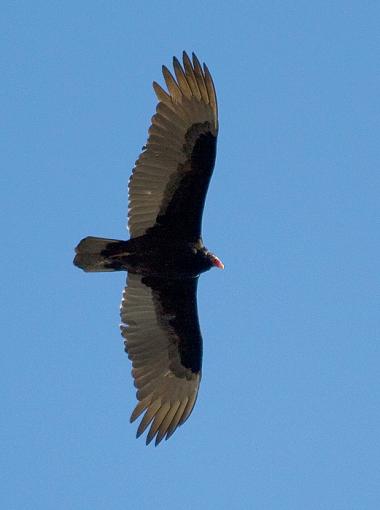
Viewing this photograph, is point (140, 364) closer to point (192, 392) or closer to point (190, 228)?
point (192, 392)

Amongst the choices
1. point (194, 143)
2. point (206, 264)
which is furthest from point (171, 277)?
point (194, 143)

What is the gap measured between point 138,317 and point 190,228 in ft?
3.79

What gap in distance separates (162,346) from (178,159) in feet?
6.66

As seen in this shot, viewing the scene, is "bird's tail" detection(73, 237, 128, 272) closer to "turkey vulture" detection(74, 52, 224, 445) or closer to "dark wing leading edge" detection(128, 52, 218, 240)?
"turkey vulture" detection(74, 52, 224, 445)

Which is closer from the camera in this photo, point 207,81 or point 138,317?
point 207,81

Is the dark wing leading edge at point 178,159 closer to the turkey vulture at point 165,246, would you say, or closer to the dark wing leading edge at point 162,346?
the turkey vulture at point 165,246

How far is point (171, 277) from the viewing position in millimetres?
13914

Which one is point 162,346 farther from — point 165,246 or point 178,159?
point 178,159

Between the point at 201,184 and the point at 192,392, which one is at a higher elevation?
the point at 201,184

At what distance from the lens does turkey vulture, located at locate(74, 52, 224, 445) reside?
1343 centimetres

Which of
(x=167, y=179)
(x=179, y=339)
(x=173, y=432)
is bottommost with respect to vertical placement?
(x=173, y=432)

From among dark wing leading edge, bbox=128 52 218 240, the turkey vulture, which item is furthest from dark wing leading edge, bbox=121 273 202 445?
dark wing leading edge, bbox=128 52 218 240

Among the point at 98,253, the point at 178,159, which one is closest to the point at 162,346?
the point at 98,253

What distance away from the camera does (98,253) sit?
13.6 meters
